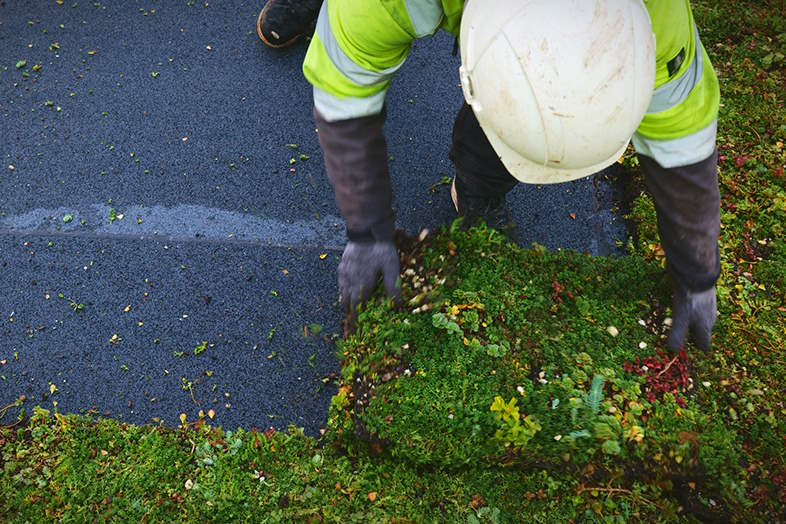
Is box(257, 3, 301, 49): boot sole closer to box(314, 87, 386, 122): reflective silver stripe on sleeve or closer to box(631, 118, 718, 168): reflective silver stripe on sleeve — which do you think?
box(314, 87, 386, 122): reflective silver stripe on sleeve

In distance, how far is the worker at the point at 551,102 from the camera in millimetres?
1393

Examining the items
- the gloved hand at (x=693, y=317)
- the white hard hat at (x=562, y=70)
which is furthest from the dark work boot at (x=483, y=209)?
the white hard hat at (x=562, y=70)

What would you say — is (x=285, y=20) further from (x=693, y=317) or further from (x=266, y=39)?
(x=693, y=317)

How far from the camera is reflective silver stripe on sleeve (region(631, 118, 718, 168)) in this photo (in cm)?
180

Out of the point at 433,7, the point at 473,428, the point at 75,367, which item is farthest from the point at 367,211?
the point at 75,367

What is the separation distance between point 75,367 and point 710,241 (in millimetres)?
2556

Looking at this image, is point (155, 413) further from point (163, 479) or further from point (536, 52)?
point (536, 52)

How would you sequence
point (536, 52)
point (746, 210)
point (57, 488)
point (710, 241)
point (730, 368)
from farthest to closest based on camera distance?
point (746, 210)
point (730, 368)
point (57, 488)
point (710, 241)
point (536, 52)

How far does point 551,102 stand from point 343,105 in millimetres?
702

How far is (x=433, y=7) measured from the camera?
1.70 m

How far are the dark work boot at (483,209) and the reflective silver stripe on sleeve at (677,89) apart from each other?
1036 millimetres

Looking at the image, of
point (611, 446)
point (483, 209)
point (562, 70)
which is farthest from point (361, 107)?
Result: point (611, 446)

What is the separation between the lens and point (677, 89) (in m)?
1.68

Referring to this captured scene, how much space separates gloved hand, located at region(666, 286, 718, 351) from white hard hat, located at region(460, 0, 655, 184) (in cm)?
97
